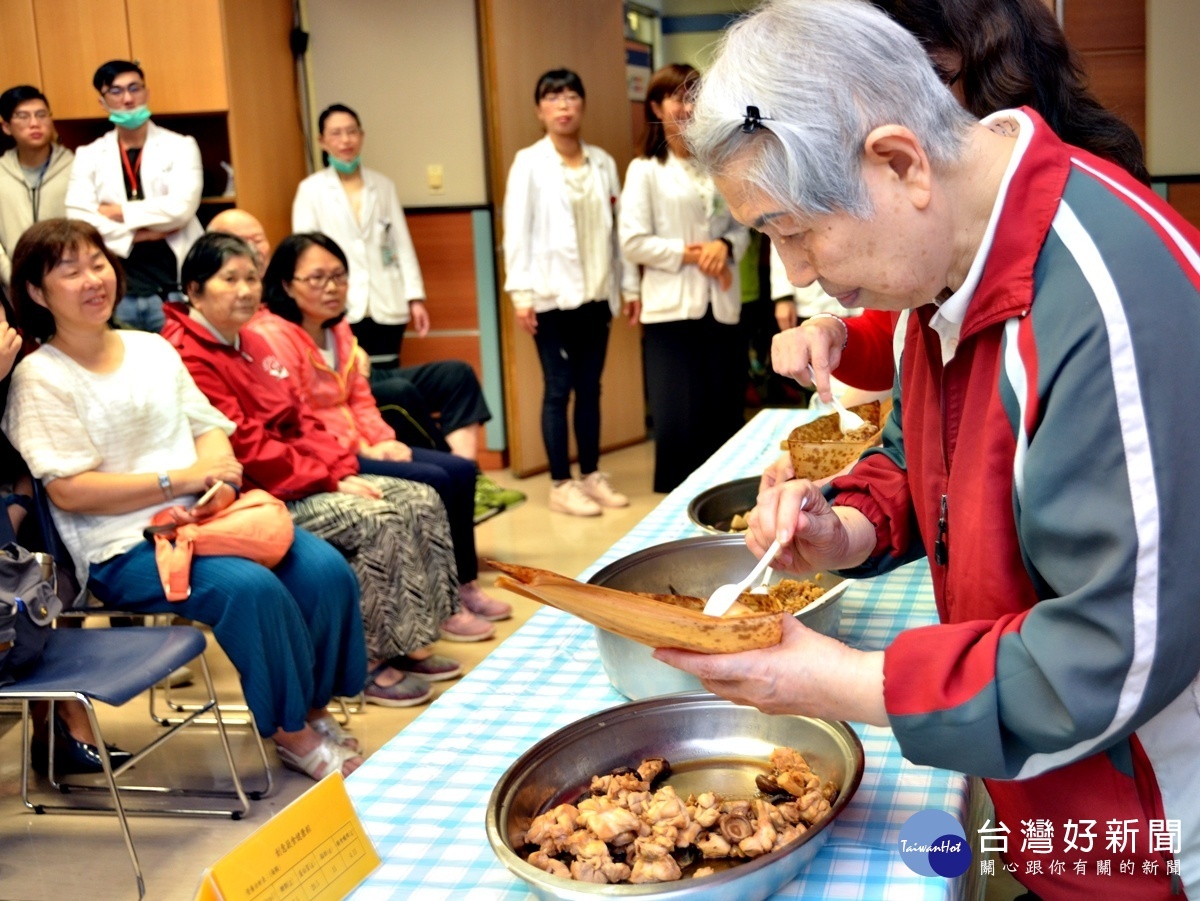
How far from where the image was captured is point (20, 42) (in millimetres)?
5449

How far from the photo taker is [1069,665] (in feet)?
2.80

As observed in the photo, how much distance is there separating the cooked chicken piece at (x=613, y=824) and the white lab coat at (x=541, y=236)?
14.1 ft

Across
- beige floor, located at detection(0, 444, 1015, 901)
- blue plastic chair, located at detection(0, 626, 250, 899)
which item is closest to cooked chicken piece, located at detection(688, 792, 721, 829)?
beige floor, located at detection(0, 444, 1015, 901)

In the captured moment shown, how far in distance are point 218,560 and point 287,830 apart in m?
1.89

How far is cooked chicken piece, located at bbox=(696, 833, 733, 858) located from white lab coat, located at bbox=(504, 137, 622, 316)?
432 cm

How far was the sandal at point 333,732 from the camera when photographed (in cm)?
304

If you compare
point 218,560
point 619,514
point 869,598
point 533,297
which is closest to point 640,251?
point 533,297

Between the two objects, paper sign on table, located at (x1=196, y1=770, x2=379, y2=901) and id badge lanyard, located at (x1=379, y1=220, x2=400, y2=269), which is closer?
paper sign on table, located at (x1=196, y1=770, x2=379, y2=901)

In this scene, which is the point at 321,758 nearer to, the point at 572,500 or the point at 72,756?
the point at 72,756

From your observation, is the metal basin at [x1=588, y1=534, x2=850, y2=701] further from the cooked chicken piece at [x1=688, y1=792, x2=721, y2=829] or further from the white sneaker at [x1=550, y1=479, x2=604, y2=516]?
the white sneaker at [x1=550, y1=479, x2=604, y2=516]

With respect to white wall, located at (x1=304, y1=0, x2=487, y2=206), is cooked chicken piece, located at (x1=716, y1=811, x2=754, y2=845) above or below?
below

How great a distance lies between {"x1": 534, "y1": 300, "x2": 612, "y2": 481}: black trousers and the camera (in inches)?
212

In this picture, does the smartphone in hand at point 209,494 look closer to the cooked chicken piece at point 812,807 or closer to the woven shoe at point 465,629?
the woven shoe at point 465,629

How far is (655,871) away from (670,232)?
423cm
